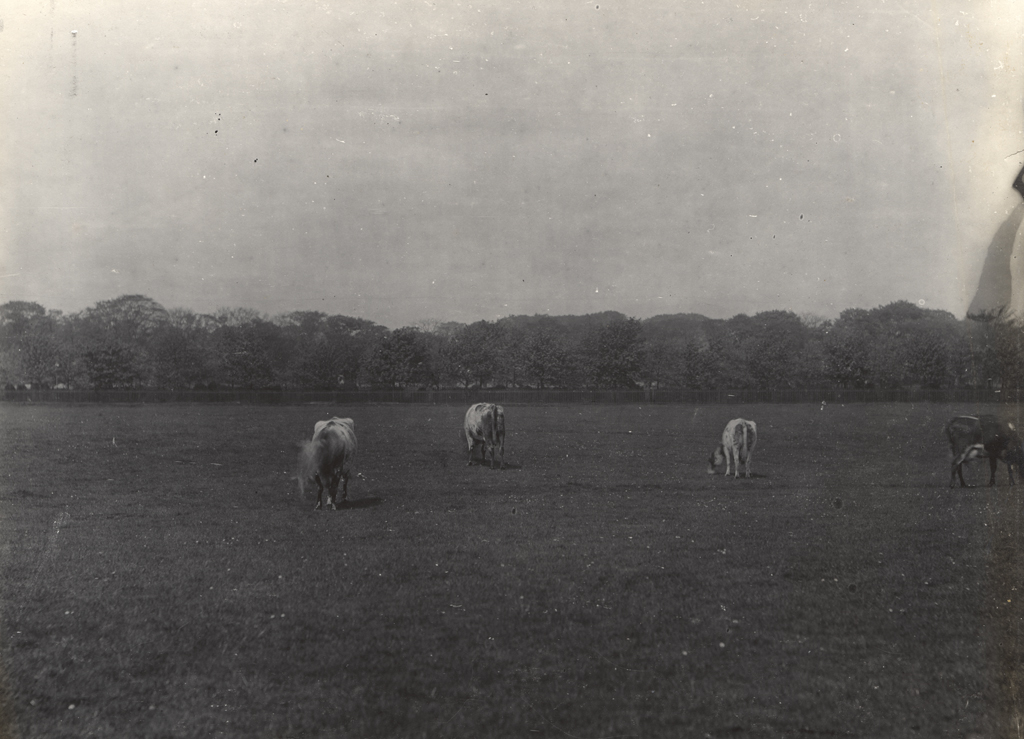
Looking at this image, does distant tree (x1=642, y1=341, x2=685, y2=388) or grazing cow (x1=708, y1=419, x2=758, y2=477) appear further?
distant tree (x1=642, y1=341, x2=685, y2=388)

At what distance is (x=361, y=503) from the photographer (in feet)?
49.5

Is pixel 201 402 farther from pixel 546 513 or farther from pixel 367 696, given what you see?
pixel 367 696

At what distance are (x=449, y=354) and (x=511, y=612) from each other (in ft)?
253

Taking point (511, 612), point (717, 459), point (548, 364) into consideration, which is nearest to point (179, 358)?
point (548, 364)

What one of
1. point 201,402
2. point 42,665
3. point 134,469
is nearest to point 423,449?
point 134,469

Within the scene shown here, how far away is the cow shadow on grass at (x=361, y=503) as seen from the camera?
14.6 m

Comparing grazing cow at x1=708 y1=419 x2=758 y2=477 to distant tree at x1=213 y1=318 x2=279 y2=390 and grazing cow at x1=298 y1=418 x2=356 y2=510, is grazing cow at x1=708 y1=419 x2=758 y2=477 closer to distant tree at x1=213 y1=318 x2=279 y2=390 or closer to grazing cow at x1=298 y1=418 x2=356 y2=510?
grazing cow at x1=298 y1=418 x2=356 y2=510

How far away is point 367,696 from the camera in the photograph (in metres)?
5.86

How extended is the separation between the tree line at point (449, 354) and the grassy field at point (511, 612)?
45.6m

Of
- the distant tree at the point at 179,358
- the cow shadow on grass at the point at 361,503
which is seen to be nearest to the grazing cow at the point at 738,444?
the cow shadow on grass at the point at 361,503

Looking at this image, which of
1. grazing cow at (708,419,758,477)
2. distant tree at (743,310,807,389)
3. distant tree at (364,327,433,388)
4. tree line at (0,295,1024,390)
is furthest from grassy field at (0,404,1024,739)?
distant tree at (743,310,807,389)

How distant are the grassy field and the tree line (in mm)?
45646

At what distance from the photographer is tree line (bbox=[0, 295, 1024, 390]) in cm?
6781

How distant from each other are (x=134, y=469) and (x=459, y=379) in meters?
64.8
